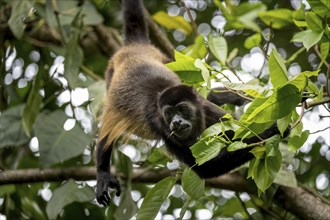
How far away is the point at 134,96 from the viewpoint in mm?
4816

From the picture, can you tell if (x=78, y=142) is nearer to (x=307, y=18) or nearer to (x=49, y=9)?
(x=49, y=9)

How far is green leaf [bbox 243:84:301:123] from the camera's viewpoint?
2.44 meters

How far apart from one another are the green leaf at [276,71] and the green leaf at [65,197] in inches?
96.4

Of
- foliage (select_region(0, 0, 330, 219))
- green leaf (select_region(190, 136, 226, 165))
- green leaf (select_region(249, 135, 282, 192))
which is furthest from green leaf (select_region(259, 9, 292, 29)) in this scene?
green leaf (select_region(190, 136, 226, 165))

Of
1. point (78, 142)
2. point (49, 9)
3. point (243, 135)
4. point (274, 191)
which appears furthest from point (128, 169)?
point (243, 135)

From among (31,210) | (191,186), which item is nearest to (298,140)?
(191,186)

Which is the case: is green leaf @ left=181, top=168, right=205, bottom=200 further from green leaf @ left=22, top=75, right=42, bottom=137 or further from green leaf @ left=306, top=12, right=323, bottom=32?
green leaf @ left=22, top=75, right=42, bottom=137

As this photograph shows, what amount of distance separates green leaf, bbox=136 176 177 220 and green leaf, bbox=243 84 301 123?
1.05 metres

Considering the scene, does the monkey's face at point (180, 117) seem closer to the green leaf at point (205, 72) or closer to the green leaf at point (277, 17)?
the green leaf at point (277, 17)

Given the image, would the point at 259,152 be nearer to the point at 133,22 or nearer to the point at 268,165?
the point at 268,165

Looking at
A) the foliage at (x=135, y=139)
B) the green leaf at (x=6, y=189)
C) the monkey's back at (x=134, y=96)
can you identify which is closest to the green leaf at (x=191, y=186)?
the foliage at (x=135, y=139)

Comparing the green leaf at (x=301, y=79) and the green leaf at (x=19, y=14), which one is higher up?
the green leaf at (x=301, y=79)

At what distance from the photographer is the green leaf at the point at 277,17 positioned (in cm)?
428

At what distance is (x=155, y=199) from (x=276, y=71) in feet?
3.93
